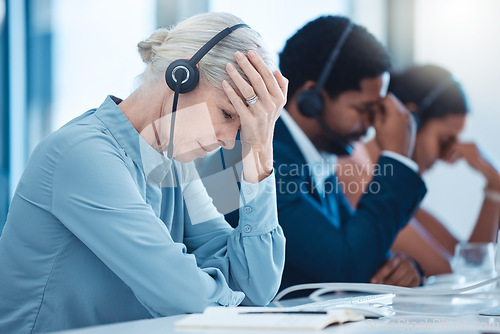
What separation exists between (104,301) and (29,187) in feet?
0.79

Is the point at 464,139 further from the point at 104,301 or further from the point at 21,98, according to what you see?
the point at 21,98

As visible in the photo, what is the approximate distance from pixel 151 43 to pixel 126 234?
16.2 inches

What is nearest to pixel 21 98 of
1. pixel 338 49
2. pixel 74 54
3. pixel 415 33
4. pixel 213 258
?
pixel 74 54

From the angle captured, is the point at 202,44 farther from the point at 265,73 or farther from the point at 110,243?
the point at 110,243

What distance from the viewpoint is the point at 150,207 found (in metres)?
0.87

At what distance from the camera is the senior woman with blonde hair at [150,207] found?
827 mm

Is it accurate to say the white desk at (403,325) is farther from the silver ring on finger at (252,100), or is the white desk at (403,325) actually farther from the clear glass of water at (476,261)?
the clear glass of water at (476,261)

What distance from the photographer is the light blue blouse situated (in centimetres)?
82

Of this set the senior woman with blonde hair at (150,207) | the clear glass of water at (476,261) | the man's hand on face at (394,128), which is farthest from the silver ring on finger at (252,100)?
the clear glass of water at (476,261)

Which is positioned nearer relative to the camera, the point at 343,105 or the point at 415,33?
the point at 343,105

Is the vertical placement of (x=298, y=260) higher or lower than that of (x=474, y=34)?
lower

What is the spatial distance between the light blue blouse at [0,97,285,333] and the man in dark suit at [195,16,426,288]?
0.41m


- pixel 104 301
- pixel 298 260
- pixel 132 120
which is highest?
pixel 132 120

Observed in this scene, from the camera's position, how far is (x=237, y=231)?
1069mm
